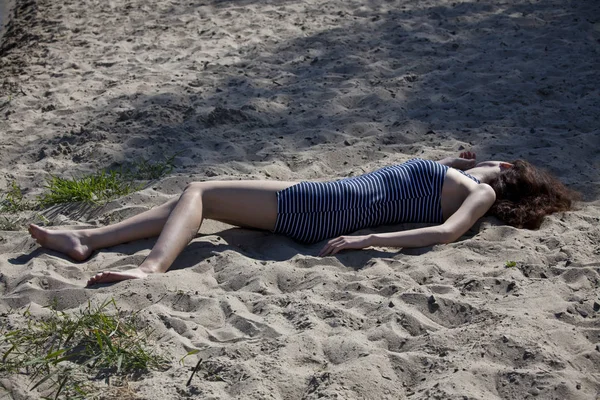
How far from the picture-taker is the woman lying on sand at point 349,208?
4414 mm

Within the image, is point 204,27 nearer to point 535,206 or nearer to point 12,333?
point 535,206

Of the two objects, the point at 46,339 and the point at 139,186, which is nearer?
the point at 46,339

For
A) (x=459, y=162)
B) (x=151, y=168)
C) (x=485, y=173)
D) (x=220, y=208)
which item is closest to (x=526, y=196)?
(x=485, y=173)

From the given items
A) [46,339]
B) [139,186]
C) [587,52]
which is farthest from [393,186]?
[587,52]

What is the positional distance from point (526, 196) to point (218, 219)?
5.96ft

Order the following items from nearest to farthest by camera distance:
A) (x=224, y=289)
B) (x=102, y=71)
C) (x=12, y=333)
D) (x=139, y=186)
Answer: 1. (x=12, y=333)
2. (x=224, y=289)
3. (x=139, y=186)
4. (x=102, y=71)

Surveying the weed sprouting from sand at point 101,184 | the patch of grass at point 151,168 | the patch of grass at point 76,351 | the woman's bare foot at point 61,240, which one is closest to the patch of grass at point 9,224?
the weed sprouting from sand at point 101,184

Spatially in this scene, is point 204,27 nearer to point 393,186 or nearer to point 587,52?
point 587,52

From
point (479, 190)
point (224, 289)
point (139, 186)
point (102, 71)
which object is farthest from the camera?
point (102, 71)

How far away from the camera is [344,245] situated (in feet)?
14.4

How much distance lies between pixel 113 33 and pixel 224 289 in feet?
16.0

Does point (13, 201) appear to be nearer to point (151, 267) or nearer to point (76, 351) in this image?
point (151, 267)

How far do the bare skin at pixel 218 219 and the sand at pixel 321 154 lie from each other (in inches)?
3.2

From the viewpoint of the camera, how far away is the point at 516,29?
7.85m
